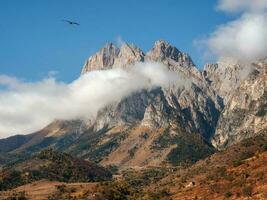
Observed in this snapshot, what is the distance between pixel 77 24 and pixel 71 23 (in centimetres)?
383

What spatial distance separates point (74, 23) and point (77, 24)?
2055 millimetres

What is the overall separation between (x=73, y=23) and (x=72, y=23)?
831 millimetres

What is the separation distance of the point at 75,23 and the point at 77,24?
171 cm

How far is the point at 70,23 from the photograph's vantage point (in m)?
143

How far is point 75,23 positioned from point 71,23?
7.06 ft

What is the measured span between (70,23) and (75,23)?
2527mm

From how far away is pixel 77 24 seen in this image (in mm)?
139875

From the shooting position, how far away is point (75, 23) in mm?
141375

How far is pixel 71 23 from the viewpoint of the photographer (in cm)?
14312

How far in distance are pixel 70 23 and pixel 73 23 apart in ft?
5.13

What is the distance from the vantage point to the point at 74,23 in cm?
14162

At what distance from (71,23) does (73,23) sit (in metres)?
1.19
